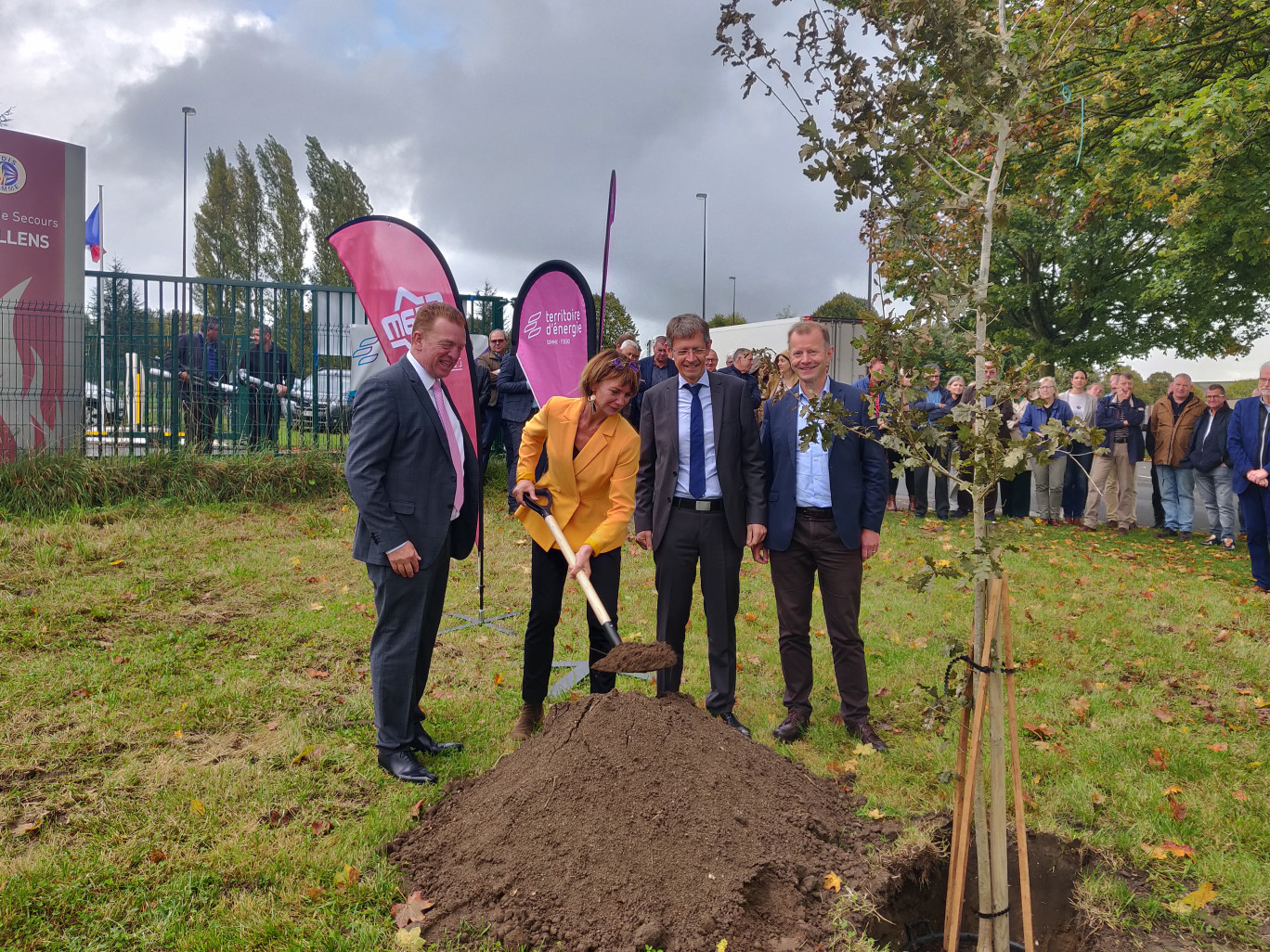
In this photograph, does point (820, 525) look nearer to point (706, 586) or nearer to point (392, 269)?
point (706, 586)

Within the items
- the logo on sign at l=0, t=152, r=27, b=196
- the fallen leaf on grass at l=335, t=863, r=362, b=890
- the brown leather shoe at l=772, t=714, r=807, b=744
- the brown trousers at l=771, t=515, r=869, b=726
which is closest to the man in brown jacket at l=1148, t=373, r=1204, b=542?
the brown trousers at l=771, t=515, r=869, b=726

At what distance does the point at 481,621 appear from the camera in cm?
647

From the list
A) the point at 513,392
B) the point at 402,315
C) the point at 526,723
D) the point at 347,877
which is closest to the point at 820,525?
the point at 526,723

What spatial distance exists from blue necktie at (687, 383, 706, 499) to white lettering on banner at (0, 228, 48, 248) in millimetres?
9355

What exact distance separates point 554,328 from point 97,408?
6.11 meters

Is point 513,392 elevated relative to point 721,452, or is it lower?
elevated

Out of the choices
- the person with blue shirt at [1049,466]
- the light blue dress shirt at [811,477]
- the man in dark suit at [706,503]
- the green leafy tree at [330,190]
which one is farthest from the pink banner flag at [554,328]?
the green leafy tree at [330,190]

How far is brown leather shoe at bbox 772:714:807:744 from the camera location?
179 inches

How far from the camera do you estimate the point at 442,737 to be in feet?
14.8

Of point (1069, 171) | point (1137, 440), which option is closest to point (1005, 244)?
point (1069, 171)

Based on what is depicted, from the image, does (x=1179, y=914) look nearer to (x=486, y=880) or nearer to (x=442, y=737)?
(x=486, y=880)

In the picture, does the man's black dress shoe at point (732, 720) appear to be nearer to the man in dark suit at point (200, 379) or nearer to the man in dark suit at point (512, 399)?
the man in dark suit at point (512, 399)

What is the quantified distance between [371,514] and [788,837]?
2.30m

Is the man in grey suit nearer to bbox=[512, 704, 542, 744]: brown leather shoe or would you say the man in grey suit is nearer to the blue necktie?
bbox=[512, 704, 542, 744]: brown leather shoe
